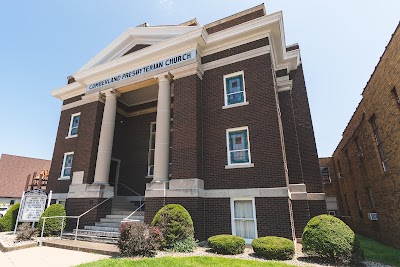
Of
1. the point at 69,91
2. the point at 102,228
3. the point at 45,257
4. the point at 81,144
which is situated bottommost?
the point at 45,257

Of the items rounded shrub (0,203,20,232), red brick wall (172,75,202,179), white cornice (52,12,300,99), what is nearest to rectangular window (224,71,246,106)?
white cornice (52,12,300,99)

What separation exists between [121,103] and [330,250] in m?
16.9

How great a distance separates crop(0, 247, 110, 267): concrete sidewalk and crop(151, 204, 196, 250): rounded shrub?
2.25 metres

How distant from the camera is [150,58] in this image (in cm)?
1505

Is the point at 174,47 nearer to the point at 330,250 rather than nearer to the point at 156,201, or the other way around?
the point at 156,201

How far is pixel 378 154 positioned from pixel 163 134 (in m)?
13.4

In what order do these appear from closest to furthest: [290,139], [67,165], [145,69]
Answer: [290,139], [145,69], [67,165]

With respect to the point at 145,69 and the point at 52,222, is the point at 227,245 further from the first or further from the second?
the point at 145,69

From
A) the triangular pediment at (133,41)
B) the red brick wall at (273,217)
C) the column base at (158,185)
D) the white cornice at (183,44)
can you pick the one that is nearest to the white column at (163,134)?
the column base at (158,185)

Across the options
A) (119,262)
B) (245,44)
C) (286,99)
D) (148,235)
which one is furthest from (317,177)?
(119,262)

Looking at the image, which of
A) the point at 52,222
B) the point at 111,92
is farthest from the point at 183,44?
the point at 52,222

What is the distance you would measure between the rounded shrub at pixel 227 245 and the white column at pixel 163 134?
4.33 meters

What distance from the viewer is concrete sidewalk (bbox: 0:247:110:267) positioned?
8.02 m

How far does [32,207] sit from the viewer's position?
13.6m
